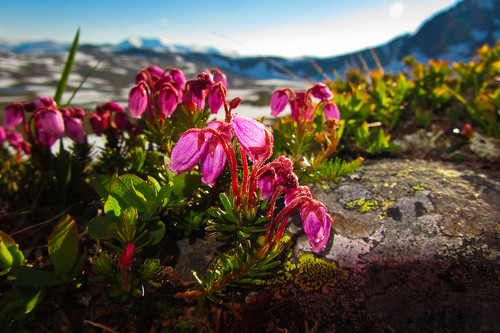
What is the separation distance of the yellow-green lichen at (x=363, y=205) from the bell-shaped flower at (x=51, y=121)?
1.69 m

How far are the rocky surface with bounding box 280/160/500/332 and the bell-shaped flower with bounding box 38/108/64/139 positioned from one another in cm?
143

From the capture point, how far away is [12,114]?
67.8 inches

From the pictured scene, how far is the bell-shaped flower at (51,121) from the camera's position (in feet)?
4.87

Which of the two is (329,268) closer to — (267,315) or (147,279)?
(267,315)

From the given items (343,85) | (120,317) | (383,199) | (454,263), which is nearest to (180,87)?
(120,317)

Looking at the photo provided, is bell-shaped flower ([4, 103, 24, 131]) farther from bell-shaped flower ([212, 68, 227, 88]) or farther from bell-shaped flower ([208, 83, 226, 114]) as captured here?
bell-shaped flower ([208, 83, 226, 114])

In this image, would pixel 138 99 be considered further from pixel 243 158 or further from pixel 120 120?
pixel 243 158

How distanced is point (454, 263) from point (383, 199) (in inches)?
17.7

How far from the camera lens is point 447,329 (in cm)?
87

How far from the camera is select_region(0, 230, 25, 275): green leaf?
981 mm

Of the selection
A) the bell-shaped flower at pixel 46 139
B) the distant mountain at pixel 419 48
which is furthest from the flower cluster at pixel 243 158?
the distant mountain at pixel 419 48

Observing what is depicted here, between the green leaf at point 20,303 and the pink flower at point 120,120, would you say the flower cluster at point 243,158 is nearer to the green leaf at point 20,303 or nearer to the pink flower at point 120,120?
the green leaf at point 20,303

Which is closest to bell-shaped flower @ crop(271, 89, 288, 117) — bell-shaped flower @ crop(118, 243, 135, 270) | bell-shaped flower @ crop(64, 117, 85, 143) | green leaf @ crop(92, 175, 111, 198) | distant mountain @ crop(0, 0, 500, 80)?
green leaf @ crop(92, 175, 111, 198)

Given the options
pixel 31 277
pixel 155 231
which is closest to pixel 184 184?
pixel 155 231
